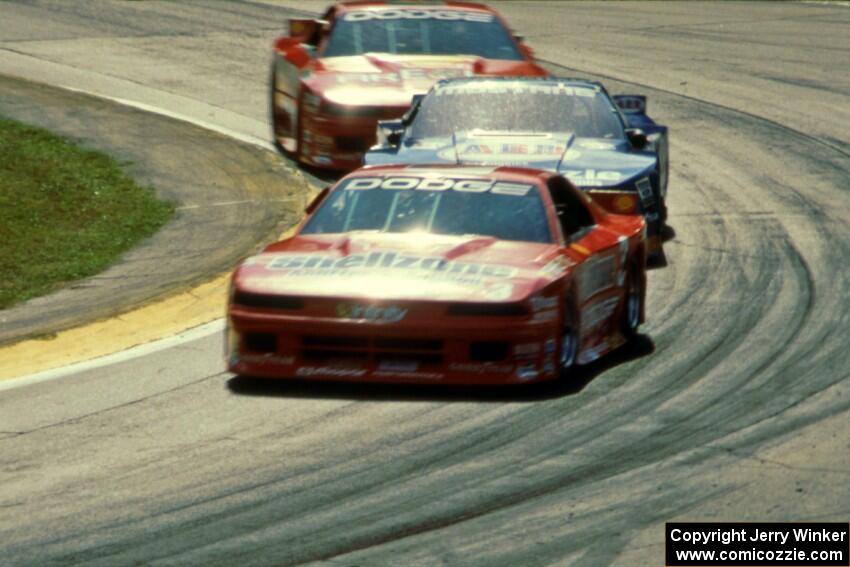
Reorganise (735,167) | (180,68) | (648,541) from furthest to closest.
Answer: (180,68)
(735,167)
(648,541)

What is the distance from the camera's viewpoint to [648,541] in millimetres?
7949

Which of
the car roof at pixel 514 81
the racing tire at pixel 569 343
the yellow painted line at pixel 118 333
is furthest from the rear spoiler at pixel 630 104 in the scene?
the racing tire at pixel 569 343

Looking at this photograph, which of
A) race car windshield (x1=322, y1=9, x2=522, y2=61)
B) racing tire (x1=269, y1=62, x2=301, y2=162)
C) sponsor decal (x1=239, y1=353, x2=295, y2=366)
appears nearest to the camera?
sponsor decal (x1=239, y1=353, x2=295, y2=366)

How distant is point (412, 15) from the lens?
19391 millimetres

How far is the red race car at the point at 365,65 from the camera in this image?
17.9m

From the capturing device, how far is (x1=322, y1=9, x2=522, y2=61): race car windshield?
62.5 ft

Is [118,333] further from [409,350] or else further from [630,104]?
[630,104]

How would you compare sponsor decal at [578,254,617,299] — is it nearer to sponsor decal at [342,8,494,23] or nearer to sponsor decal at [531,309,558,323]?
sponsor decal at [531,309,558,323]

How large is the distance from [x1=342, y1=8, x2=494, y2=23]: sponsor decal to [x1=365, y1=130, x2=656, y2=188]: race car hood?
402 centimetres

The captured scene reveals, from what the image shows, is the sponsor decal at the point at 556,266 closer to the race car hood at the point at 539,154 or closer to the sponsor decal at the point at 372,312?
the sponsor decal at the point at 372,312

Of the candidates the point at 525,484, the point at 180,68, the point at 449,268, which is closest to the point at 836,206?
the point at 449,268

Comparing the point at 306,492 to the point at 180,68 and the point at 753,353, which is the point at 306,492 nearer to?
the point at 753,353

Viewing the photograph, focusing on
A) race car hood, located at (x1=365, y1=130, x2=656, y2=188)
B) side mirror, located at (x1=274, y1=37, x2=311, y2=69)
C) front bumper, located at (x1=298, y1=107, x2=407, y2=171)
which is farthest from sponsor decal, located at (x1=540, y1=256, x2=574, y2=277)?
side mirror, located at (x1=274, y1=37, x2=311, y2=69)

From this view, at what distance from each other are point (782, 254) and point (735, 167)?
4567 millimetres
